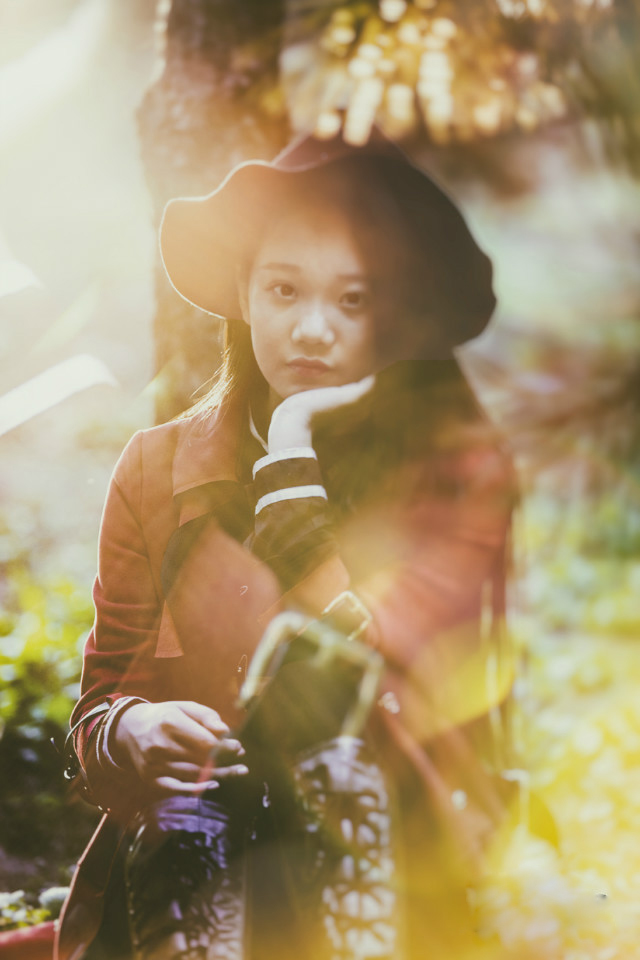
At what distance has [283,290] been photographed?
1.75 meters

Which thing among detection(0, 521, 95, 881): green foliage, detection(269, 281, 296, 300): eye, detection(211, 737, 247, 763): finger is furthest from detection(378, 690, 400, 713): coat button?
detection(269, 281, 296, 300): eye

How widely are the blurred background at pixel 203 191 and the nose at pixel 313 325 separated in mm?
288

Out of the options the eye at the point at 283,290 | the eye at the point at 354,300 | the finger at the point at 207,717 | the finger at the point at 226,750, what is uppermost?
the eye at the point at 283,290

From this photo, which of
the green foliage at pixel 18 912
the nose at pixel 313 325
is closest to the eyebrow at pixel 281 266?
the nose at pixel 313 325

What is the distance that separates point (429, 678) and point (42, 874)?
1.26 metres

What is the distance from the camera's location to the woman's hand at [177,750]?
68.7 inches

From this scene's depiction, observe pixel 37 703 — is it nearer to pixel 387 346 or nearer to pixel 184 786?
pixel 184 786

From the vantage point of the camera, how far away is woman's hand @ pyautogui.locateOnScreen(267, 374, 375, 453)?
1771 millimetres

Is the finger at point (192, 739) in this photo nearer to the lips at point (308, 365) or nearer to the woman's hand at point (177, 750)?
the woman's hand at point (177, 750)

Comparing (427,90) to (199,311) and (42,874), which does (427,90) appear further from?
(42,874)

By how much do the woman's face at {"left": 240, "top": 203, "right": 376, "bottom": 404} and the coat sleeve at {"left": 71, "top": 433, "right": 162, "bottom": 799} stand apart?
489 millimetres

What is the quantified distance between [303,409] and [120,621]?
75 centimetres

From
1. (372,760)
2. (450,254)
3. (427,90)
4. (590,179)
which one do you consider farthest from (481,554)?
(427,90)

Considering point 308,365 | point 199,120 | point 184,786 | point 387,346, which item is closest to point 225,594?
point 184,786
